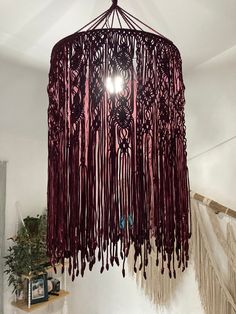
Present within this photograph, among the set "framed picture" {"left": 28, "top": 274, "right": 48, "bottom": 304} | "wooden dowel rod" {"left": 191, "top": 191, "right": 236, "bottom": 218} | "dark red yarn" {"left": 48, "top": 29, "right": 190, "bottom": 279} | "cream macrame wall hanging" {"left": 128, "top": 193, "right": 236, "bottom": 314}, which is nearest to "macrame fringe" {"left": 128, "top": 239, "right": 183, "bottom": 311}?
"cream macrame wall hanging" {"left": 128, "top": 193, "right": 236, "bottom": 314}

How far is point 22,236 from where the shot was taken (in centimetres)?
215

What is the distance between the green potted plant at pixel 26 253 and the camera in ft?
6.78

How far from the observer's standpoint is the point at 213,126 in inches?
74.0

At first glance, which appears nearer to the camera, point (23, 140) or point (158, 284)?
point (158, 284)

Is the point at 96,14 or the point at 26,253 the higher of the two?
the point at 96,14

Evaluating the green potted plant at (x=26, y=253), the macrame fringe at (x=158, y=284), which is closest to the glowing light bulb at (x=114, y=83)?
the macrame fringe at (x=158, y=284)

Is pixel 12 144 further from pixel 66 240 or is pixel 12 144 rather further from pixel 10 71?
pixel 66 240

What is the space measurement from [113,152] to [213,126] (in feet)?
4.04

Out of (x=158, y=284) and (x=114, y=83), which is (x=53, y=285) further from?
(x=114, y=83)

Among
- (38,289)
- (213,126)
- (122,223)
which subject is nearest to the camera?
(122,223)

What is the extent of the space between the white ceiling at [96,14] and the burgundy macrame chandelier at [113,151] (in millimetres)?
525

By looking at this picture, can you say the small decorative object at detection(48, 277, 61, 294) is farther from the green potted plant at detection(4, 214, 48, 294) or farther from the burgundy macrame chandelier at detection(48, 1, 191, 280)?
the burgundy macrame chandelier at detection(48, 1, 191, 280)

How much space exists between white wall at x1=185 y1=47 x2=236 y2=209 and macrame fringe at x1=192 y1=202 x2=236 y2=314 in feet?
0.62

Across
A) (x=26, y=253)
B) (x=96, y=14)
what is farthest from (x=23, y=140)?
(x=96, y=14)
